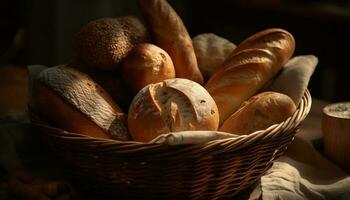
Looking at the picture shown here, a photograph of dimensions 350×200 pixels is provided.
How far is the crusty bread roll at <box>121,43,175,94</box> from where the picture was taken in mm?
1048

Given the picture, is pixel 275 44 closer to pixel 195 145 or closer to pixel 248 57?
pixel 248 57

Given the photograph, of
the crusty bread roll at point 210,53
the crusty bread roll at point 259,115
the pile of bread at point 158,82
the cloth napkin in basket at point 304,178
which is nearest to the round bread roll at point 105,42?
the pile of bread at point 158,82

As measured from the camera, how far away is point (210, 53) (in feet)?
3.93

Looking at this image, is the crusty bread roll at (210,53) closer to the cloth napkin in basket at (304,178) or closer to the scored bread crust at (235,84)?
the scored bread crust at (235,84)

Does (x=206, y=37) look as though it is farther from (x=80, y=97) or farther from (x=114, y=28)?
(x=80, y=97)

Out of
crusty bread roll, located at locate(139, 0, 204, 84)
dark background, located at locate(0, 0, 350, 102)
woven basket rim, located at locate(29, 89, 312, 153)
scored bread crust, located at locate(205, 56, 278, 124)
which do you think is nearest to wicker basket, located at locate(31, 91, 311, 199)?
woven basket rim, located at locate(29, 89, 312, 153)

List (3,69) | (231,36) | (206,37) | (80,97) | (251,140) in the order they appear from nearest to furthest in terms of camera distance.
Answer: (251,140) → (80,97) → (206,37) → (3,69) → (231,36)

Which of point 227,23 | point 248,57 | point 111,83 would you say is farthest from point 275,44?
point 227,23

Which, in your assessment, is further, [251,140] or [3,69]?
[3,69]

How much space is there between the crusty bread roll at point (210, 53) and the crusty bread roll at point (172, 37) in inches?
1.2

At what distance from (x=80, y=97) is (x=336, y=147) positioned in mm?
509

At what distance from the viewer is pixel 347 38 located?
7.96ft

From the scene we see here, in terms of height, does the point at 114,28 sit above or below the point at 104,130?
above

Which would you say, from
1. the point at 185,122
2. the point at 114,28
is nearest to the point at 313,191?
the point at 185,122
